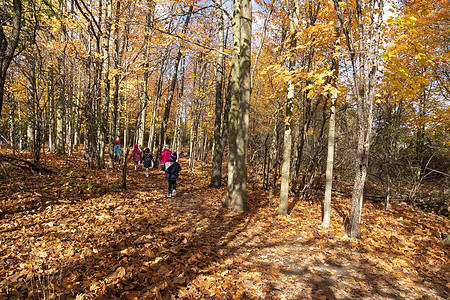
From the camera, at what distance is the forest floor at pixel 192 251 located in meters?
2.78

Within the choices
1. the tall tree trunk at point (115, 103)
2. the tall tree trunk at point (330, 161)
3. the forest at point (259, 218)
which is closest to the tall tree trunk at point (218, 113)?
the forest at point (259, 218)

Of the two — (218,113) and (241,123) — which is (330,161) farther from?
(218,113)

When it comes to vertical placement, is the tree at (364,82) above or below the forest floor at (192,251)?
above

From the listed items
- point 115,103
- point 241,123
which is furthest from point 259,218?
point 115,103

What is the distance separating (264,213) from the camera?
6391mm

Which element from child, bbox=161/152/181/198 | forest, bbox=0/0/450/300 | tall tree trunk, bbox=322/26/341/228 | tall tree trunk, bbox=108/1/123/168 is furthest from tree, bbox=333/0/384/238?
tall tree trunk, bbox=108/1/123/168

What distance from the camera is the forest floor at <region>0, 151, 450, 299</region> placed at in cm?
278

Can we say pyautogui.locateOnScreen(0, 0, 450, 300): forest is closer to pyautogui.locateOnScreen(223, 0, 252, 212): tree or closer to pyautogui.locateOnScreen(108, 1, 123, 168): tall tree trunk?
pyautogui.locateOnScreen(223, 0, 252, 212): tree

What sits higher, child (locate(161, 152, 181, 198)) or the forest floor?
child (locate(161, 152, 181, 198))

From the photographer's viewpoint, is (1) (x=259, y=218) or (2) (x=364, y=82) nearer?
(2) (x=364, y=82)

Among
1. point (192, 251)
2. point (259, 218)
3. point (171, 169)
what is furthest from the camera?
point (171, 169)

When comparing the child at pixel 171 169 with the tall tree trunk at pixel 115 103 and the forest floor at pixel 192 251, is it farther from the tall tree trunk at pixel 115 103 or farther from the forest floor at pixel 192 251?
the tall tree trunk at pixel 115 103

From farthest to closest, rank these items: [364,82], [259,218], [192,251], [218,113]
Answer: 1. [218,113]
2. [259,218]
3. [364,82]
4. [192,251]

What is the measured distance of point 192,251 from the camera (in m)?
3.73
